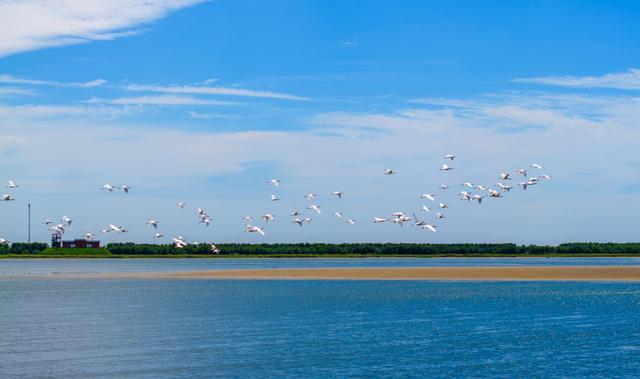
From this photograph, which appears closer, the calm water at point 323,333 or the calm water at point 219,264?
the calm water at point 323,333

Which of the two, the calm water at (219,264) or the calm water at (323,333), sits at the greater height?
the calm water at (219,264)

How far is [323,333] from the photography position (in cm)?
4316

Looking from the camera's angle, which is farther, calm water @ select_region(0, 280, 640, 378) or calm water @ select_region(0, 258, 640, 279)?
calm water @ select_region(0, 258, 640, 279)

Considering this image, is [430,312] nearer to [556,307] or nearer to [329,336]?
[556,307]

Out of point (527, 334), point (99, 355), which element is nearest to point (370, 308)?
point (527, 334)

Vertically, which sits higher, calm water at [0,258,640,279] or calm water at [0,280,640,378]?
calm water at [0,258,640,279]

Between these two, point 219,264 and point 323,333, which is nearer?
point 323,333

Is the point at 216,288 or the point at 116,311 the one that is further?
the point at 216,288

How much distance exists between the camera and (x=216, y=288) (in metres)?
77.9

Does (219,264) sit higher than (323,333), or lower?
higher

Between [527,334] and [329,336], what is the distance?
9.27 metres

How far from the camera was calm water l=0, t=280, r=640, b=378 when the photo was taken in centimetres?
3356

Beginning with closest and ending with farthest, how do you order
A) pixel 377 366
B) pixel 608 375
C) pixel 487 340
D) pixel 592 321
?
pixel 608 375
pixel 377 366
pixel 487 340
pixel 592 321

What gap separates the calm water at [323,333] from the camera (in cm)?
3356
